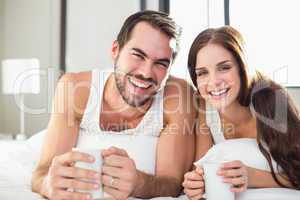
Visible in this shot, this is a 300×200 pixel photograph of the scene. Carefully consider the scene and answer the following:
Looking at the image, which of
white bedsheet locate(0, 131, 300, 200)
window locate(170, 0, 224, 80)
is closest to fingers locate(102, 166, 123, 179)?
white bedsheet locate(0, 131, 300, 200)

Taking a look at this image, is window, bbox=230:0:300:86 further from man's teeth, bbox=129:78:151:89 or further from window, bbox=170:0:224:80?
man's teeth, bbox=129:78:151:89

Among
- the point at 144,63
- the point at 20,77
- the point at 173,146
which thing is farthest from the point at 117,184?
the point at 20,77

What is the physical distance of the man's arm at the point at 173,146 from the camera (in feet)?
3.13

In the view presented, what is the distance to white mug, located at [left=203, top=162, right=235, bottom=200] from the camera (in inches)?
29.8

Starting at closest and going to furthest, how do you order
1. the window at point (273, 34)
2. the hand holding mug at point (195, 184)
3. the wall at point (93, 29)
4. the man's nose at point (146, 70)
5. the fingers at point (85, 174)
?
the fingers at point (85, 174), the hand holding mug at point (195, 184), the man's nose at point (146, 70), the window at point (273, 34), the wall at point (93, 29)

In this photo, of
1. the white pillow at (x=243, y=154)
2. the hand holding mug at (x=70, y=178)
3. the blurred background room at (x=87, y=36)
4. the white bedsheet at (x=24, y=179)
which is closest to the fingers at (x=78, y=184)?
the hand holding mug at (x=70, y=178)

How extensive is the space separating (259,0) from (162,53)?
3.93 ft

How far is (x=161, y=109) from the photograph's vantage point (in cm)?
114

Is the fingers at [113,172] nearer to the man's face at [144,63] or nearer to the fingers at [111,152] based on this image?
the fingers at [111,152]

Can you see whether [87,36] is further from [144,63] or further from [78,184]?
[78,184]

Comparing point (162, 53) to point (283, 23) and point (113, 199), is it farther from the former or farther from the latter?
point (283, 23)

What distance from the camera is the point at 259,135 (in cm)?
101

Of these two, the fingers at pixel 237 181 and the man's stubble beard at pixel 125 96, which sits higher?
the man's stubble beard at pixel 125 96

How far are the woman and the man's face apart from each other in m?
0.10
